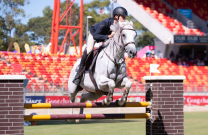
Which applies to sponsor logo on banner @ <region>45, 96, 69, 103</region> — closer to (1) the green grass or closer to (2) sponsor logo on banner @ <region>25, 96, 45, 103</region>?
(2) sponsor logo on banner @ <region>25, 96, 45, 103</region>

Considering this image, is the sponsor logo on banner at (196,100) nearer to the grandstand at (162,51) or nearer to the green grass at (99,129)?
the grandstand at (162,51)

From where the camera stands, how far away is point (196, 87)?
64.7 feet

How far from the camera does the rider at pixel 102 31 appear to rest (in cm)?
618

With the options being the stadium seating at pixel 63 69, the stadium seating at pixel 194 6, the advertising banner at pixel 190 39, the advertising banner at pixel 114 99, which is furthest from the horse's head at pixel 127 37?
the stadium seating at pixel 194 6

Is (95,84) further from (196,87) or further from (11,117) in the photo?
(196,87)

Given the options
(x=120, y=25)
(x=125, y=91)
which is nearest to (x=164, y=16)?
(x=120, y=25)

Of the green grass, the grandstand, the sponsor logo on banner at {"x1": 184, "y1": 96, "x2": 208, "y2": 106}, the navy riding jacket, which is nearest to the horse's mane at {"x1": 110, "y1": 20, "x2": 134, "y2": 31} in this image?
the navy riding jacket

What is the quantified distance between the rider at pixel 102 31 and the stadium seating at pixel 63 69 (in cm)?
1178

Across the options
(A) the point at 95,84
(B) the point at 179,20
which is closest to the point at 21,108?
(A) the point at 95,84

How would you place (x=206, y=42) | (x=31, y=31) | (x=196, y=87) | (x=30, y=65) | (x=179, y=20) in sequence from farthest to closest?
(x=31, y=31) < (x=179, y=20) < (x=206, y=42) < (x=30, y=65) < (x=196, y=87)

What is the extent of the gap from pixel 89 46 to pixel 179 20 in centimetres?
2139

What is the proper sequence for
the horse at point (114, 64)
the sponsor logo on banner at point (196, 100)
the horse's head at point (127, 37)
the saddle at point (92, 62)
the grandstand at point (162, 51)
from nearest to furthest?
1. the horse's head at point (127, 37)
2. the horse at point (114, 64)
3. the saddle at point (92, 62)
4. the sponsor logo on banner at point (196, 100)
5. the grandstand at point (162, 51)

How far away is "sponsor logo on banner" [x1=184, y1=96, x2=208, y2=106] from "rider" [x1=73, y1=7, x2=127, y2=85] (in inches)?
554

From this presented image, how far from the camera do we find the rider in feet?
20.3
